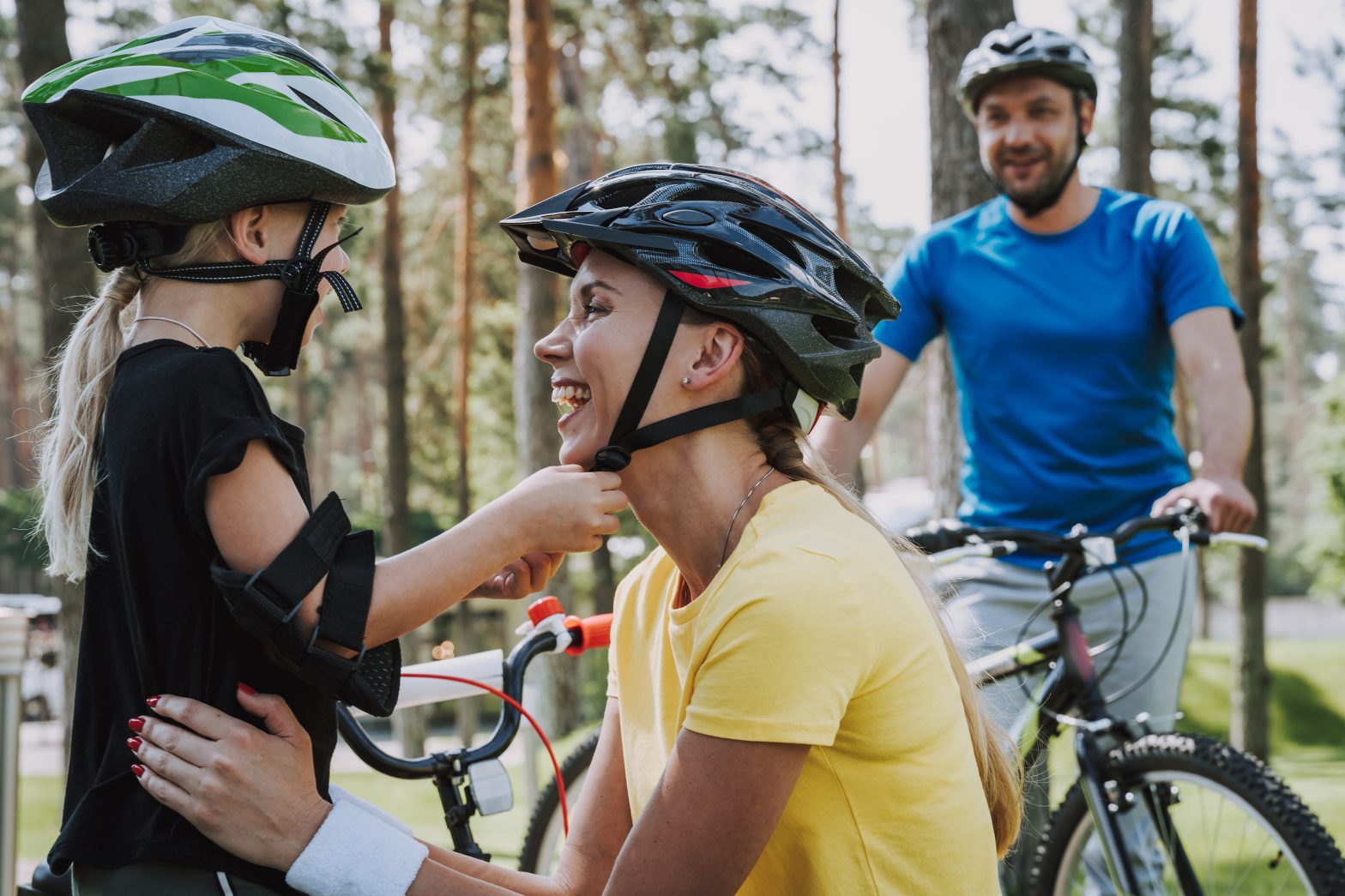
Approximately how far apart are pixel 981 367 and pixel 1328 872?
177 centimetres

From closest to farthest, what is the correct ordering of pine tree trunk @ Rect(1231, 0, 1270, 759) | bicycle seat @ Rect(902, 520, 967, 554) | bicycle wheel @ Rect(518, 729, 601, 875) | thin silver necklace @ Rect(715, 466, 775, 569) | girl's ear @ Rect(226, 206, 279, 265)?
thin silver necklace @ Rect(715, 466, 775, 569) → girl's ear @ Rect(226, 206, 279, 265) → bicycle seat @ Rect(902, 520, 967, 554) → bicycle wheel @ Rect(518, 729, 601, 875) → pine tree trunk @ Rect(1231, 0, 1270, 759)

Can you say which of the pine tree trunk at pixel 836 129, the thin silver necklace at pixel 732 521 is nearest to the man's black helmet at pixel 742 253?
the thin silver necklace at pixel 732 521

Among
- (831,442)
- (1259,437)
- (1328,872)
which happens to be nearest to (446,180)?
(1259,437)

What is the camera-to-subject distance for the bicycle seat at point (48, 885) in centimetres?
241

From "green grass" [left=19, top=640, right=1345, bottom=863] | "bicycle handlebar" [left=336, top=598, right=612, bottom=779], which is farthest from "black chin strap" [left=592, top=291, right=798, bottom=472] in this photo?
"green grass" [left=19, top=640, right=1345, bottom=863]

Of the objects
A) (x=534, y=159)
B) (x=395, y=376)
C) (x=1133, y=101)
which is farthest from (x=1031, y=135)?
(x=395, y=376)

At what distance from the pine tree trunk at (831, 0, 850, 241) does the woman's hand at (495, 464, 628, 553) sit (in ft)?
62.6

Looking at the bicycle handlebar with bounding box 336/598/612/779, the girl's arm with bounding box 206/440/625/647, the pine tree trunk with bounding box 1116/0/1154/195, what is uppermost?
the pine tree trunk with bounding box 1116/0/1154/195

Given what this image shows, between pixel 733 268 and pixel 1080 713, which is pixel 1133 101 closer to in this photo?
pixel 1080 713

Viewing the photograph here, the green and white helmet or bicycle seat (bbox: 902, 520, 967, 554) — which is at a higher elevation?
the green and white helmet

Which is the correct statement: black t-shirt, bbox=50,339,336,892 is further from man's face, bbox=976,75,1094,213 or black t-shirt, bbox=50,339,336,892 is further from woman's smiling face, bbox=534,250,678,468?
man's face, bbox=976,75,1094,213

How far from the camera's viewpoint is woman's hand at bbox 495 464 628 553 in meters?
2.16

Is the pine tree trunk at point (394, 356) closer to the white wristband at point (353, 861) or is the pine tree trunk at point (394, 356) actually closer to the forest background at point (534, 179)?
the forest background at point (534, 179)

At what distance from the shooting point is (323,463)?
1986 inches
